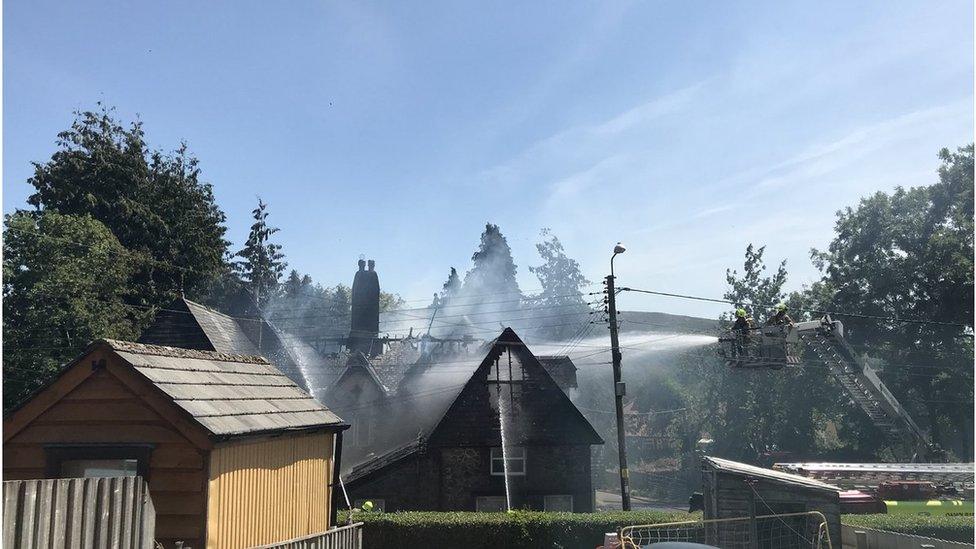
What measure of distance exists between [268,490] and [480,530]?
9.06 meters

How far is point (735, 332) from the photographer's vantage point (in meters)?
26.4

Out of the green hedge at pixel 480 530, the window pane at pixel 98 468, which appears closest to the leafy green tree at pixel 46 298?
the green hedge at pixel 480 530

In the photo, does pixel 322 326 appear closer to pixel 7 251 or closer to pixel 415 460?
pixel 7 251

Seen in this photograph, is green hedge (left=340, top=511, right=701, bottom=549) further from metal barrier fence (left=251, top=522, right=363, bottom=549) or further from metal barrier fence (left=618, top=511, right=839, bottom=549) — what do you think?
metal barrier fence (left=618, top=511, right=839, bottom=549)

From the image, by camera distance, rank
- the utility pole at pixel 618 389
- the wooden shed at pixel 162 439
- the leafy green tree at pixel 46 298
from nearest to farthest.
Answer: the wooden shed at pixel 162 439 < the utility pole at pixel 618 389 < the leafy green tree at pixel 46 298

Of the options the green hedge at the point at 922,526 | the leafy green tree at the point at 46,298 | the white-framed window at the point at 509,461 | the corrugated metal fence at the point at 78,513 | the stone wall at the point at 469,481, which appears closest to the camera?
the corrugated metal fence at the point at 78,513

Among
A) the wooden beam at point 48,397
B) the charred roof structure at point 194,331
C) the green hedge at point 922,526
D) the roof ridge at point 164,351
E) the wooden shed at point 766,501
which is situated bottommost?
the green hedge at point 922,526

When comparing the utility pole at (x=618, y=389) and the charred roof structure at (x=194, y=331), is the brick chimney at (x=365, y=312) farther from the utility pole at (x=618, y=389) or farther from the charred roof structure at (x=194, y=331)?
the utility pole at (x=618, y=389)

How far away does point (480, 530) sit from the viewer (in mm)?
21203

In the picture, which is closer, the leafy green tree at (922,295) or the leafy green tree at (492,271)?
the leafy green tree at (922,295)

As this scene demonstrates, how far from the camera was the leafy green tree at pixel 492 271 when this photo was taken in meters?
102

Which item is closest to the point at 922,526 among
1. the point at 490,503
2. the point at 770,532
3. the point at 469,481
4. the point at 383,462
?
the point at 770,532

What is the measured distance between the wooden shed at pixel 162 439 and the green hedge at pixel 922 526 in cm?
1538

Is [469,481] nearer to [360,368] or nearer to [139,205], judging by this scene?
[360,368]
